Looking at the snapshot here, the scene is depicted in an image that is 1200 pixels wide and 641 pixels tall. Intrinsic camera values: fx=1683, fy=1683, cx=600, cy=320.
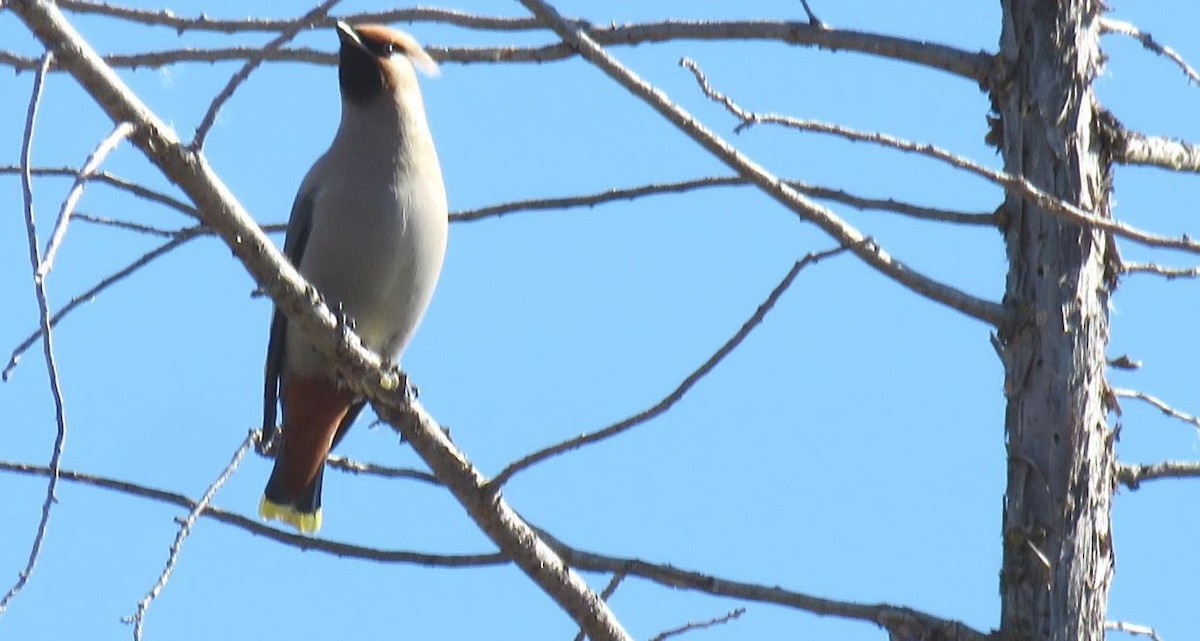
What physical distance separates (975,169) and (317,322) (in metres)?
1.06

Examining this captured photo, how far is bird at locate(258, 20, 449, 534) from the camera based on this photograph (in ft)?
13.3

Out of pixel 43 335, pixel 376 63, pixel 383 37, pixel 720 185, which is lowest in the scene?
pixel 43 335

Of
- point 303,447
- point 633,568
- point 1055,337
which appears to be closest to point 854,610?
point 633,568

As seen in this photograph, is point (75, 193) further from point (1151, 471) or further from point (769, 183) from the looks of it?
point (1151, 471)

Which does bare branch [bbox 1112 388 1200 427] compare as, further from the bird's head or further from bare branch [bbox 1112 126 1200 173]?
the bird's head

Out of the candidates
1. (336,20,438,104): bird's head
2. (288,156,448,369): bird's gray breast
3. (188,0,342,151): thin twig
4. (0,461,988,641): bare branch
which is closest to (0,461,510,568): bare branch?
(0,461,988,641): bare branch

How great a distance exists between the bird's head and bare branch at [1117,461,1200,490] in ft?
7.26

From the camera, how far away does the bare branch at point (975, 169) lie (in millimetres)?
2422

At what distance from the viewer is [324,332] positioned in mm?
2729

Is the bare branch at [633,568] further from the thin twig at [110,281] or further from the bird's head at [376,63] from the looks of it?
the bird's head at [376,63]

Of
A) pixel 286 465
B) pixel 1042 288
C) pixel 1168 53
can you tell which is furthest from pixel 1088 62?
pixel 286 465

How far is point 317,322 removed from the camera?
271 centimetres

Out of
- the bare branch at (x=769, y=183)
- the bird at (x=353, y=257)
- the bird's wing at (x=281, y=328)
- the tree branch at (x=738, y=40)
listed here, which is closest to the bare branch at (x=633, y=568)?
the bare branch at (x=769, y=183)

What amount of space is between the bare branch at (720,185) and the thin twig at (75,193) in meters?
1.19
